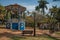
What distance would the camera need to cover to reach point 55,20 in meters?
39.8

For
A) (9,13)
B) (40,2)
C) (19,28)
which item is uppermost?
(40,2)

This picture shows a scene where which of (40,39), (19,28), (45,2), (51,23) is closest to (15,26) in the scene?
(19,28)

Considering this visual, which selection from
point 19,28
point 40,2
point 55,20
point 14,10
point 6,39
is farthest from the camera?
point 40,2

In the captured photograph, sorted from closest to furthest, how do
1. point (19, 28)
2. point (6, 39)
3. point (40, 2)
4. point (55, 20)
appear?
point (6, 39) → point (19, 28) → point (55, 20) → point (40, 2)

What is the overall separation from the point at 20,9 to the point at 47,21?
783cm

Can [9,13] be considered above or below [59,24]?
above

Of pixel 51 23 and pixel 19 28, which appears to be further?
pixel 51 23

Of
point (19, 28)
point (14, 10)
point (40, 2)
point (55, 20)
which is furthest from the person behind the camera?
point (40, 2)

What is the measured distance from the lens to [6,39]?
19.3 meters

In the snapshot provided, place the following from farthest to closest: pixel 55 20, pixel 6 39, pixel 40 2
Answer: pixel 40 2 → pixel 55 20 → pixel 6 39

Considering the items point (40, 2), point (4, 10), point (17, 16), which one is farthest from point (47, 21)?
point (40, 2)

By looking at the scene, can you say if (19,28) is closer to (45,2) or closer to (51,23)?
(51,23)

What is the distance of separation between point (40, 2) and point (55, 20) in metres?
20.8

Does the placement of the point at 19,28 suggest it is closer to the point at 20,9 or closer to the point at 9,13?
the point at 20,9
